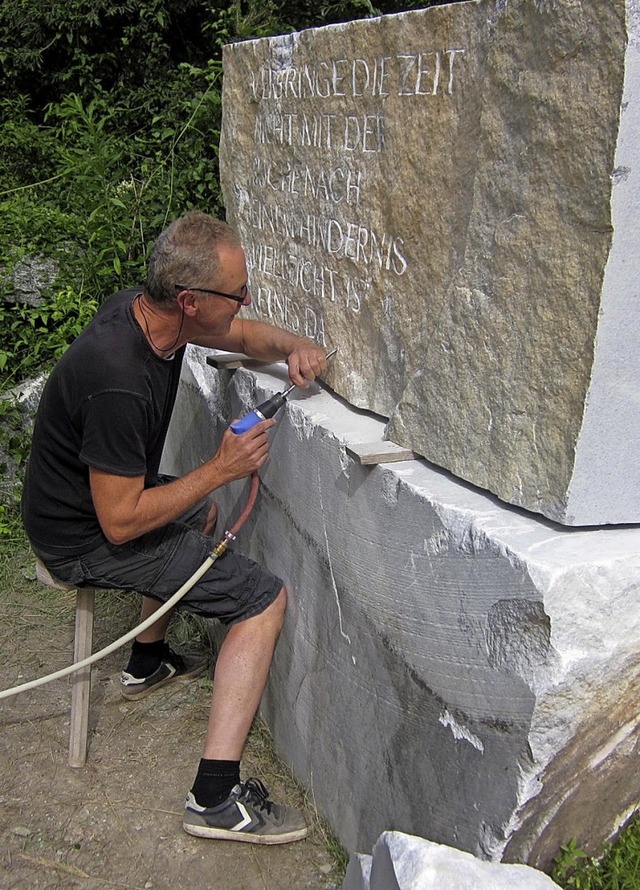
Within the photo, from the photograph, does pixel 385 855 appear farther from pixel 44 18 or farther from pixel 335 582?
pixel 44 18

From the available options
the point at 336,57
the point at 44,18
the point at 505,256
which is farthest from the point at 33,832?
the point at 44,18

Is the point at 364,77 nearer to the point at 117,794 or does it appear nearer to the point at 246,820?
the point at 246,820

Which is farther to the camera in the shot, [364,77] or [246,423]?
[246,423]

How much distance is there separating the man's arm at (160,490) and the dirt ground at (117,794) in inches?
31.7

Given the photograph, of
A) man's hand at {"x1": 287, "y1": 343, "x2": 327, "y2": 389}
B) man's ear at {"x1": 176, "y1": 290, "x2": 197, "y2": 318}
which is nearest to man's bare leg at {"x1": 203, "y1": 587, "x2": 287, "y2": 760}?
man's hand at {"x1": 287, "y1": 343, "x2": 327, "y2": 389}

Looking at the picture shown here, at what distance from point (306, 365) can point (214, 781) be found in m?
1.16

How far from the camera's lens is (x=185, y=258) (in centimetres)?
230

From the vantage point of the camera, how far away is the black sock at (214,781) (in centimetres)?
249

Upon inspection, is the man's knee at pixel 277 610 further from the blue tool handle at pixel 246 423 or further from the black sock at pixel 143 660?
the black sock at pixel 143 660

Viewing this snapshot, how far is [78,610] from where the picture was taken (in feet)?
8.95

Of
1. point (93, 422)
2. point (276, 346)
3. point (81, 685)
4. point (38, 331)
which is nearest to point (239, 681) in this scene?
point (81, 685)

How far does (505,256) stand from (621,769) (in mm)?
1034

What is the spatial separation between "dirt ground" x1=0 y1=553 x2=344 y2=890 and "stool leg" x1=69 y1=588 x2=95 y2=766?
75mm

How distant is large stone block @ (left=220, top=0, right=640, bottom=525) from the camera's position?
1.58 metres
